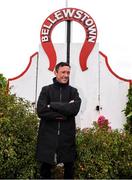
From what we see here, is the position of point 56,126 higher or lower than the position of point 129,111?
lower

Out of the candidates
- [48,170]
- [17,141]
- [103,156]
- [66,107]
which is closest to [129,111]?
[103,156]

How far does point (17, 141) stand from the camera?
534 cm

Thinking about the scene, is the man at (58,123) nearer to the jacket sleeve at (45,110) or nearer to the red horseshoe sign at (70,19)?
the jacket sleeve at (45,110)

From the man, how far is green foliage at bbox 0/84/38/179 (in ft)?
1.68

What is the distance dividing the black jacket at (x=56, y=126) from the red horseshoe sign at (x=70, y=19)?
4646 mm

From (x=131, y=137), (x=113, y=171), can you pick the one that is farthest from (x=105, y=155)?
(x=131, y=137)

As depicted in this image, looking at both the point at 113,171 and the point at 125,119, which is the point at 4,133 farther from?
the point at 125,119

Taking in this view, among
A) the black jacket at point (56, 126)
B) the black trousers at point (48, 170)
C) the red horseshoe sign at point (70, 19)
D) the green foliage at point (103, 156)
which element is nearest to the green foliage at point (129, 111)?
the red horseshoe sign at point (70, 19)

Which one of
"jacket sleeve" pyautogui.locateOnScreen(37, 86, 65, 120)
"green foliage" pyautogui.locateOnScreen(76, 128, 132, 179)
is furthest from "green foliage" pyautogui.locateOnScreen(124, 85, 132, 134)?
"jacket sleeve" pyautogui.locateOnScreen(37, 86, 65, 120)

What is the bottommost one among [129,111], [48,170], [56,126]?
[48,170]

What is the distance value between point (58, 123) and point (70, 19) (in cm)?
523

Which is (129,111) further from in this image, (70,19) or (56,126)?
(56,126)

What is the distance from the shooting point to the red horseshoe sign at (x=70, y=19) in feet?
30.9

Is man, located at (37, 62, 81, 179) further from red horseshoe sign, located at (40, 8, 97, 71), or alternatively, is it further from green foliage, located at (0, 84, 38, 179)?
red horseshoe sign, located at (40, 8, 97, 71)
